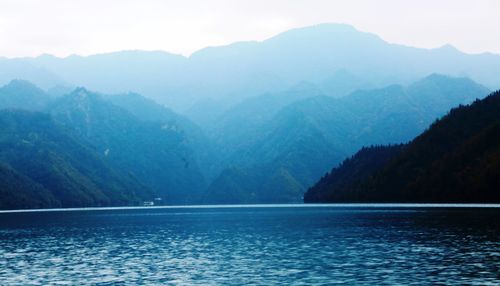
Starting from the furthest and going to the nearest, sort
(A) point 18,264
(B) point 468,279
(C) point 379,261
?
(A) point 18,264
(C) point 379,261
(B) point 468,279

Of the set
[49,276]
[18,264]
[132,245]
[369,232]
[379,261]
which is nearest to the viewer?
[49,276]

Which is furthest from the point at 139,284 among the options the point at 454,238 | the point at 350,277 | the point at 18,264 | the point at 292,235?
the point at 292,235

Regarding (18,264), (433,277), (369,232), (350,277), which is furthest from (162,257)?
(369,232)

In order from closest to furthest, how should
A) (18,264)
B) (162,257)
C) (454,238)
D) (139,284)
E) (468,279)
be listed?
(468,279) → (139,284) → (18,264) → (162,257) → (454,238)

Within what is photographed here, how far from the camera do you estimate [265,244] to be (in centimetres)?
13300

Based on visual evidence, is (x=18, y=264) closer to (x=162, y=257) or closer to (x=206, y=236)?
(x=162, y=257)

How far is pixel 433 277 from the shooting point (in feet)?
255

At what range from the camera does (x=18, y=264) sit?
105312 millimetres

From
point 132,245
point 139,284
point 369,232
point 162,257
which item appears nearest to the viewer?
point 139,284

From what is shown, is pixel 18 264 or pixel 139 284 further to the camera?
pixel 18 264

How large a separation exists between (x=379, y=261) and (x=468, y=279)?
21.3 metres

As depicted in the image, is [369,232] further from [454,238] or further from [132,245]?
[132,245]

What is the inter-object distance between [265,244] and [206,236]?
3423 cm

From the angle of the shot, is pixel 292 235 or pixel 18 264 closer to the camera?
pixel 18 264
